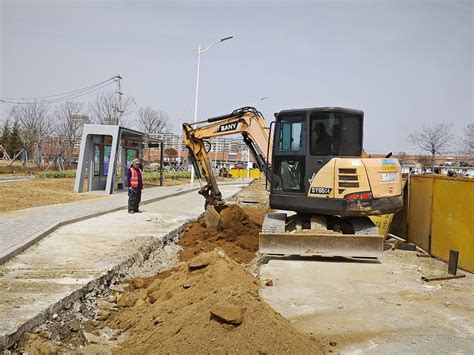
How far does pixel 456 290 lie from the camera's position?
6.84 metres

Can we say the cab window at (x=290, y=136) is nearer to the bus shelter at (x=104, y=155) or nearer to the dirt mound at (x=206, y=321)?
the dirt mound at (x=206, y=321)

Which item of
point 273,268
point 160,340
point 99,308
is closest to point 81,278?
point 99,308

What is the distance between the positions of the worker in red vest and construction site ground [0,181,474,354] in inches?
180

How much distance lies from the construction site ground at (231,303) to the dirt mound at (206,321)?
1cm

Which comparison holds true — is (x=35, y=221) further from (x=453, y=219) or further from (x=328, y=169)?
(x=453, y=219)

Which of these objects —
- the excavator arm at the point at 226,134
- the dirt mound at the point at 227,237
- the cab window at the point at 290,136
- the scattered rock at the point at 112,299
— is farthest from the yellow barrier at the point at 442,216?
the scattered rock at the point at 112,299

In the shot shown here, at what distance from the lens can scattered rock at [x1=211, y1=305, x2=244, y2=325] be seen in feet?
14.4

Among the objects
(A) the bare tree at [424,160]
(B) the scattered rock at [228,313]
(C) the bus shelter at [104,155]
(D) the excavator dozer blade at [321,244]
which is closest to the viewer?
(B) the scattered rock at [228,313]

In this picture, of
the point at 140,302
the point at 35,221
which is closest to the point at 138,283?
the point at 140,302

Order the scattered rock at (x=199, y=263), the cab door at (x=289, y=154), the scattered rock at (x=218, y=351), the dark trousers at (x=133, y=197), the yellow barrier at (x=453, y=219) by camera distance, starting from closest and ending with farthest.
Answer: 1. the scattered rock at (x=218, y=351)
2. the scattered rock at (x=199, y=263)
3. the yellow barrier at (x=453, y=219)
4. the cab door at (x=289, y=154)
5. the dark trousers at (x=133, y=197)

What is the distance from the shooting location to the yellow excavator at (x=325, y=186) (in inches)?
332

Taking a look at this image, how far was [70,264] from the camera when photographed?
719 centimetres

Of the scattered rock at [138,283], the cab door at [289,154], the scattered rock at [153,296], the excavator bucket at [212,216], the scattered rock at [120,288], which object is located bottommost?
the scattered rock at [120,288]

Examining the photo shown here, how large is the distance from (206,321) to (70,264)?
11.7 ft
